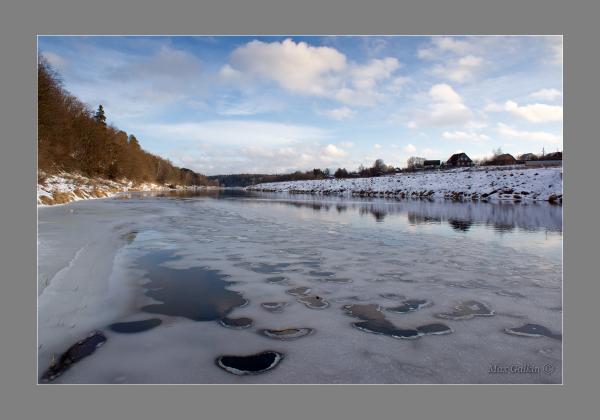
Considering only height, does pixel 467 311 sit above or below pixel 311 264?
below

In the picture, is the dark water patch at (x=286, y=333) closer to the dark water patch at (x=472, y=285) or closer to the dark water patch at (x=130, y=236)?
the dark water patch at (x=472, y=285)

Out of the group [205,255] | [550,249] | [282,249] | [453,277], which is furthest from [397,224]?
[205,255]

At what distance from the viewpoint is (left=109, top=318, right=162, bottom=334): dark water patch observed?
3195mm

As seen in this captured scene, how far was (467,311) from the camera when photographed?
381 centimetres

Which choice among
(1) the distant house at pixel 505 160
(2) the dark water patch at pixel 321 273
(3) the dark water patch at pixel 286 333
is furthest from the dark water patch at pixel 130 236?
(1) the distant house at pixel 505 160

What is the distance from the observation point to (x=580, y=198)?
A: 11.2 ft

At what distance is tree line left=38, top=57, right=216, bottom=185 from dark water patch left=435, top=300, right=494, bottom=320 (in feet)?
59.7

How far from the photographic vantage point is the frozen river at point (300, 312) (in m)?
Answer: 2.62

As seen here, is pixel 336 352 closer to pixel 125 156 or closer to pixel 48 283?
pixel 48 283

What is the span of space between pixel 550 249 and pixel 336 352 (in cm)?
713

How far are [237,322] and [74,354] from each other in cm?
145

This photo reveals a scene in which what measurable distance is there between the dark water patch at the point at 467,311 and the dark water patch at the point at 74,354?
11.7 ft

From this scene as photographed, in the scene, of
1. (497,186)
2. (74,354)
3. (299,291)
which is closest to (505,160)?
(497,186)

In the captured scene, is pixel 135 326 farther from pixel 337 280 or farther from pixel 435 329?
pixel 435 329
